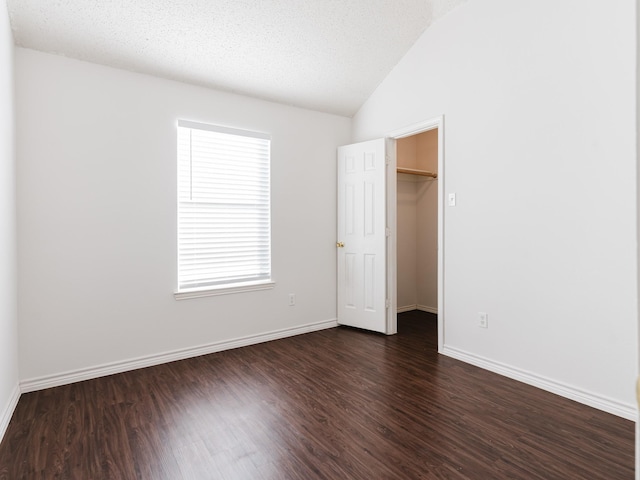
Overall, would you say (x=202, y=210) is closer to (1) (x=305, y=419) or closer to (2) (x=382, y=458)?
(1) (x=305, y=419)

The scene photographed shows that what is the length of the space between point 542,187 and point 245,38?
8.67 feet

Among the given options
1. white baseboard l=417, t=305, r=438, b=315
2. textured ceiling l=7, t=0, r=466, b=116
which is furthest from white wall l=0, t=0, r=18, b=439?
white baseboard l=417, t=305, r=438, b=315

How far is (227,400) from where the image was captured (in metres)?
2.51

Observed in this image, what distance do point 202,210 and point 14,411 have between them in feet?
6.53

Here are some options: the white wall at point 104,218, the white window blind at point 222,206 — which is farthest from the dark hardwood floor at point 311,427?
the white window blind at point 222,206

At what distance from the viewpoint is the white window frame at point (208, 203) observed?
3361 millimetres

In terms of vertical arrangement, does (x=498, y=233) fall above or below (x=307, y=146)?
below

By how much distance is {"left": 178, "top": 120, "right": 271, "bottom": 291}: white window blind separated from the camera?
3381mm

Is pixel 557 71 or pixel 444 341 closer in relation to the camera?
pixel 557 71

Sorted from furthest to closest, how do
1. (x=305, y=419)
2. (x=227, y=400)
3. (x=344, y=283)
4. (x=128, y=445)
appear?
(x=344, y=283), (x=227, y=400), (x=305, y=419), (x=128, y=445)

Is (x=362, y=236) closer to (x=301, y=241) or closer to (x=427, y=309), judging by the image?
(x=301, y=241)

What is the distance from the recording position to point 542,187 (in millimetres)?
2633

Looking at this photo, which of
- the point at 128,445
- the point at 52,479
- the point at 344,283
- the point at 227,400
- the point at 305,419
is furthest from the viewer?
the point at 344,283

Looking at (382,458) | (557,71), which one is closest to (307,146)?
(557,71)
